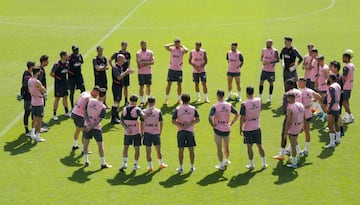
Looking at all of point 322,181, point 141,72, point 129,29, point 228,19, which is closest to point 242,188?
point 322,181

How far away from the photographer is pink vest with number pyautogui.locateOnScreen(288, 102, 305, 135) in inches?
620

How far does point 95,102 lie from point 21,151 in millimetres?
3162

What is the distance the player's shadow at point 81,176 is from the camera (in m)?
15.4

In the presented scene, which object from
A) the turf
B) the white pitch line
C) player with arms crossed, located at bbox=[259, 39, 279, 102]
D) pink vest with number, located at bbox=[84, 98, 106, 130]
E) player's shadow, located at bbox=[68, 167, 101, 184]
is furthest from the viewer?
player with arms crossed, located at bbox=[259, 39, 279, 102]

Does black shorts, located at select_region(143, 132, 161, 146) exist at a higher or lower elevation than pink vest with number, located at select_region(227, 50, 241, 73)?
lower

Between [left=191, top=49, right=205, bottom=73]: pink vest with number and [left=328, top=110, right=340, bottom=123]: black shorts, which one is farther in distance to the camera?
[left=191, top=49, right=205, bottom=73]: pink vest with number

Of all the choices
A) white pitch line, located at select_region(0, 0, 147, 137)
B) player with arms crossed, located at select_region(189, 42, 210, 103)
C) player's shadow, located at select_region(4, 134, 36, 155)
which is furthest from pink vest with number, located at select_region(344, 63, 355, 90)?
white pitch line, located at select_region(0, 0, 147, 137)

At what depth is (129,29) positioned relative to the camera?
35.1 m

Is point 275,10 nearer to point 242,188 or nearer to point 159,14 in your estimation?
point 159,14

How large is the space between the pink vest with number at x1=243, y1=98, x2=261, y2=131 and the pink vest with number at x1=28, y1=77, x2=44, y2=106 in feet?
20.6

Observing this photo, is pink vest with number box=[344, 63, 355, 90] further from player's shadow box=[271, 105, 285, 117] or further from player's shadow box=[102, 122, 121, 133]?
player's shadow box=[102, 122, 121, 133]

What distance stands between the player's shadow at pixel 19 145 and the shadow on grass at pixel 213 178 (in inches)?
217

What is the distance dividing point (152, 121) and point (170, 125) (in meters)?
4.18

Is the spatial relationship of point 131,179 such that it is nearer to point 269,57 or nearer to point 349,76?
point 349,76
